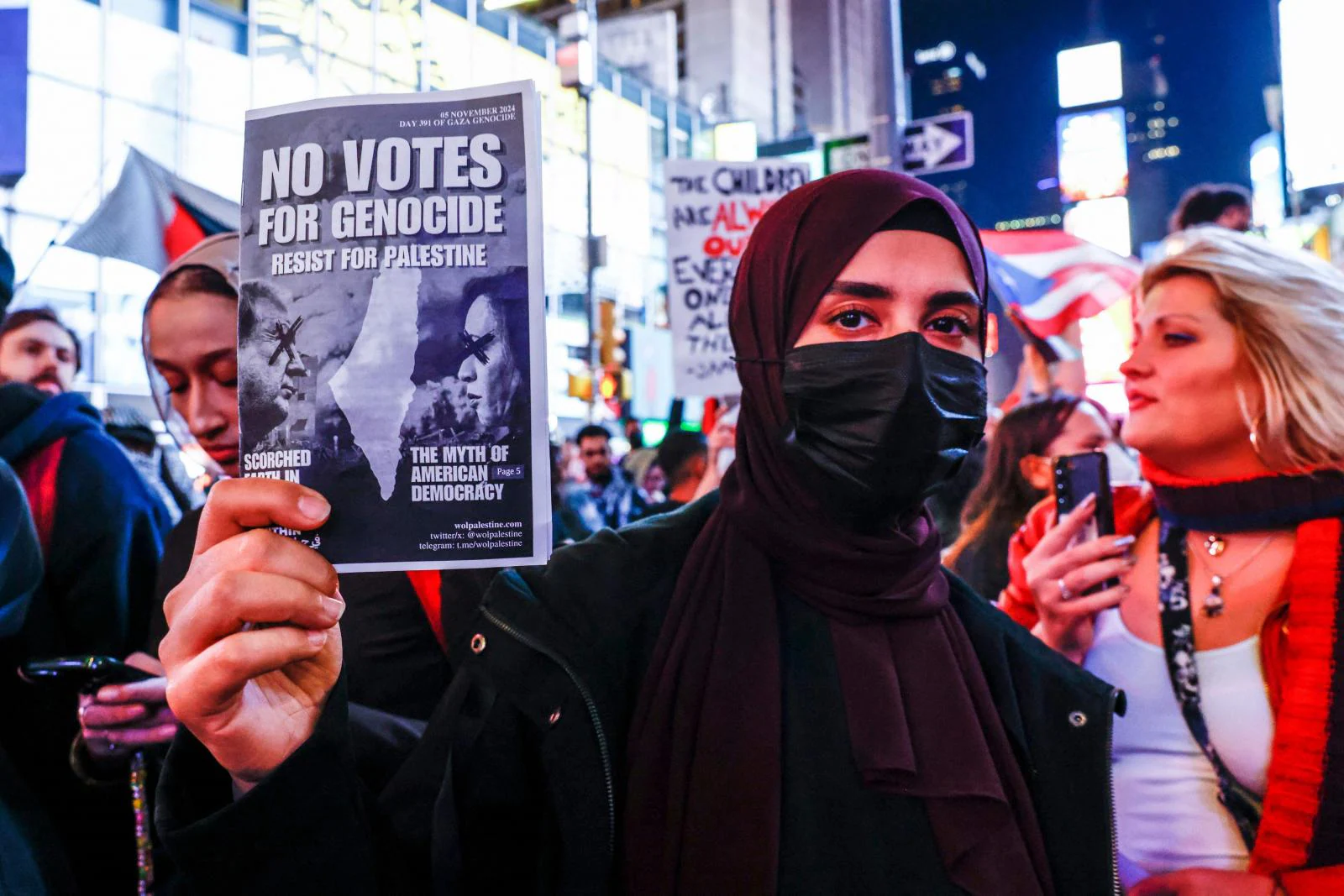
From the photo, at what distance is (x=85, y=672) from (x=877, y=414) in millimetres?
1610

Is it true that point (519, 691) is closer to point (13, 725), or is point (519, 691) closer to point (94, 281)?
point (13, 725)

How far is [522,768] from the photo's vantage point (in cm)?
154

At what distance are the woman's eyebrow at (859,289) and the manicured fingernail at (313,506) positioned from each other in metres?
1.03

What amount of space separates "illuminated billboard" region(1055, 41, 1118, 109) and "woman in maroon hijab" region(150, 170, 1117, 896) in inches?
1183

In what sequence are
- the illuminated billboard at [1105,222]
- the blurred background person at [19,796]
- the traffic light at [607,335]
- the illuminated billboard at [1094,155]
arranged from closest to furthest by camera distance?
the blurred background person at [19,796] < the traffic light at [607,335] < the illuminated billboard at [1094,155] < the illuminated billboard at [1105,222]

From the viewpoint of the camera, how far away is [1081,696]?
1797 millimetres

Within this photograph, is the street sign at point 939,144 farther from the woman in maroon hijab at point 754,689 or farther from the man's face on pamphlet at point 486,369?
the man's face on pamphlet at point 486,369

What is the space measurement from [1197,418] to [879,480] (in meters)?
0.94

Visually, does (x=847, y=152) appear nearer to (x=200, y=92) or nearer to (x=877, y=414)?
(x=877, y=414)

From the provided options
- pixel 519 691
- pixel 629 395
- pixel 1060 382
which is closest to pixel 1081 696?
pixel 519 691

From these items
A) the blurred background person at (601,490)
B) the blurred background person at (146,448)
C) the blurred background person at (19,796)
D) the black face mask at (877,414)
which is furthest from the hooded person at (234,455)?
the blurred background person at (601,490)

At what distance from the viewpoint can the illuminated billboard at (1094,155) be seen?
90.9 ft

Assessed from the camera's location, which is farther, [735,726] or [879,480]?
[879,480]

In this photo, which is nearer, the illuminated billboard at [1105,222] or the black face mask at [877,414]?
the black face mask at [877,414]
